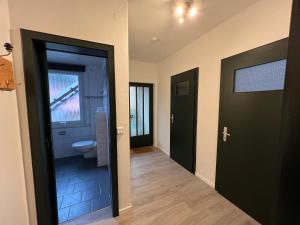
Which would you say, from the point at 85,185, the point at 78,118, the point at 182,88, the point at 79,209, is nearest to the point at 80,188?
the point at 85,185

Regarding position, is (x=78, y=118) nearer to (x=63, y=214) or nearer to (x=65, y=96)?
(x=65, y=96)

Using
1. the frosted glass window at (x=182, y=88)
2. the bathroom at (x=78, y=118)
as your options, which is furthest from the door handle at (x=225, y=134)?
the bathroom at (x=78, y=118)

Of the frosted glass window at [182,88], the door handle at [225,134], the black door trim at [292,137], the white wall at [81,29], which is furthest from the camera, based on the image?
the frosted glass window at [182,88]

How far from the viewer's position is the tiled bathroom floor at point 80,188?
5.84ft

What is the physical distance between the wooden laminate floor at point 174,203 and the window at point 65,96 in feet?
7.43

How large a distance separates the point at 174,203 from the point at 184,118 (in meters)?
1.50

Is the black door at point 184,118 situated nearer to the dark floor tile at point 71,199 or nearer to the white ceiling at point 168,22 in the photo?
the white ceiling at point 168,22

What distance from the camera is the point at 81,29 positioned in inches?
52.3

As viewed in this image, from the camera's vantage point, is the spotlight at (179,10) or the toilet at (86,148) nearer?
the spotlight at (179,10)

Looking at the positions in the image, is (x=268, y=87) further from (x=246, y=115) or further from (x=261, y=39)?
(x=261, y=39)

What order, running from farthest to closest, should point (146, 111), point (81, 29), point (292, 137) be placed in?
1. point (146, 111)
2. point (81, 29)
3. point (292, 137)

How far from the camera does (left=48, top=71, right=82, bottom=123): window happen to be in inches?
135

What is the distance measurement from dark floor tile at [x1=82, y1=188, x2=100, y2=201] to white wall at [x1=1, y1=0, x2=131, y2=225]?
0.57 meters

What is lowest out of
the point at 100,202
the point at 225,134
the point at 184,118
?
the point at 100,202
